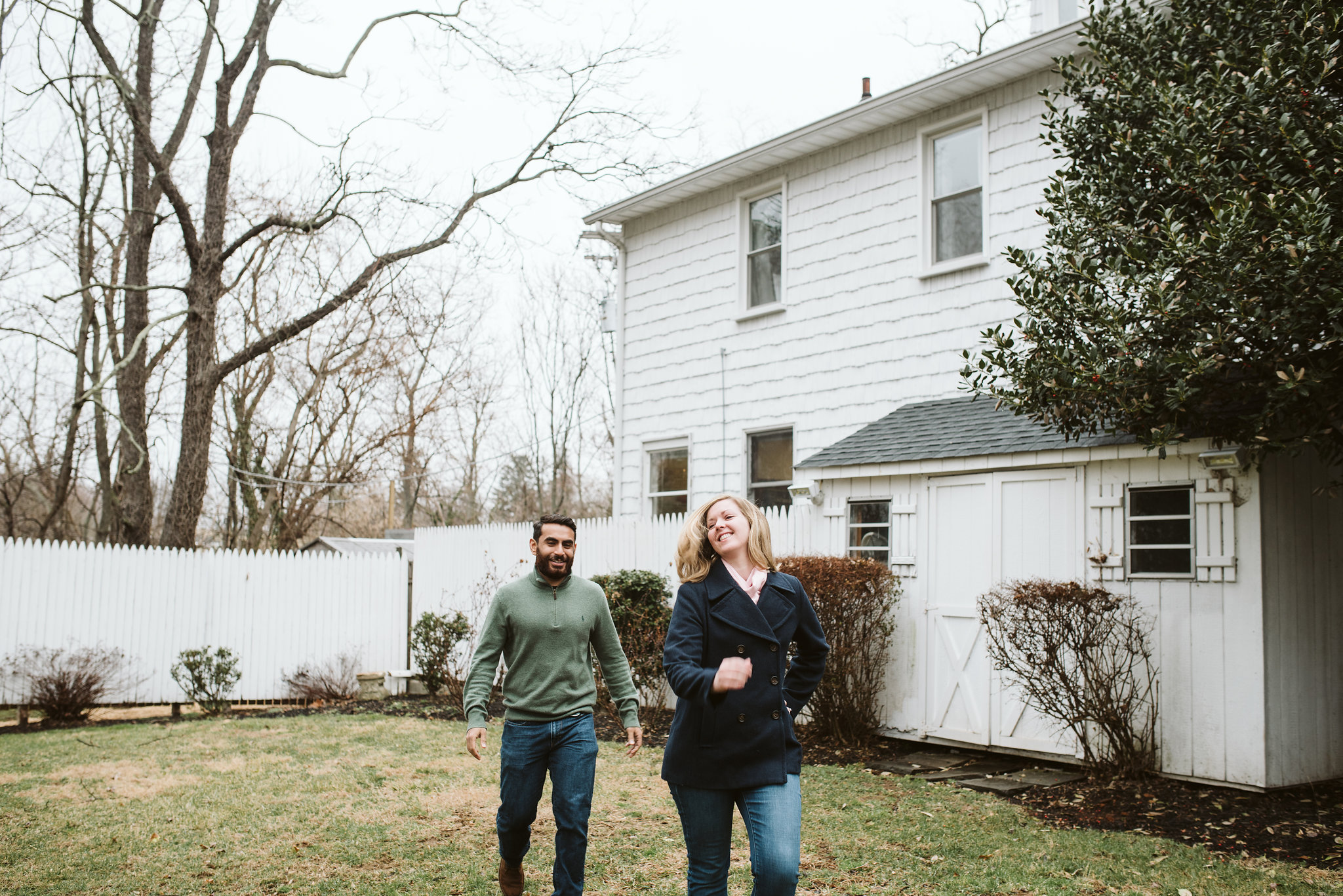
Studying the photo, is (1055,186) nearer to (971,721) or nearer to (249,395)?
(971,721)

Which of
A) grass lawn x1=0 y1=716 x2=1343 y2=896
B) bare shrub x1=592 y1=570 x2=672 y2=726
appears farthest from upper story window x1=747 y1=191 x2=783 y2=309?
grass lawn x1=0 y1=716 x2=1343 y2=896

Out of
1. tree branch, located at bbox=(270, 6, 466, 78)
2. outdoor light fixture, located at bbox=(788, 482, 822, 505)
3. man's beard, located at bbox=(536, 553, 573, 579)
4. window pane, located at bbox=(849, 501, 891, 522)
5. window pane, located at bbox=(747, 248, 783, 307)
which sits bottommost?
man's beard, located at bbox=(536, 553, 573, 579)

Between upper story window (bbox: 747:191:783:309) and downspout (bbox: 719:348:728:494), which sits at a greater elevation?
upper story window (bbox: 747:191:783:309)

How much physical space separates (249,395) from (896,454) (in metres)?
19.9

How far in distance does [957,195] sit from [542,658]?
7.89 m

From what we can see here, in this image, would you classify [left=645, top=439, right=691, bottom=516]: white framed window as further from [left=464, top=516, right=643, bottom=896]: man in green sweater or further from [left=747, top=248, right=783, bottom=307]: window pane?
[left=464, top=516, right=643, bottom=896]: man in green sweater

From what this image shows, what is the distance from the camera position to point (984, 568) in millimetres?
9055

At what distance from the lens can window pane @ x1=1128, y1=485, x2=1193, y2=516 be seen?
7.84 metres

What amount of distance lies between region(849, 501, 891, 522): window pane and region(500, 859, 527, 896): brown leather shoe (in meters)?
5.83

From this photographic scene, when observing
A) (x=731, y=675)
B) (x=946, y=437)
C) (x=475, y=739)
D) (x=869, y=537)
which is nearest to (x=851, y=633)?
(x=869, y=537)

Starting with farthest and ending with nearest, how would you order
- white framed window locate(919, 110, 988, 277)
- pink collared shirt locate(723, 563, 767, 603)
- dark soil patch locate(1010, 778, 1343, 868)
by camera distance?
1. white framed window locate(919, 110, 988, 277)
2. dark soil patch locate(1010, 778, 1343, 868)
3. pink collared shirt locate(723, 563, 767, 603)

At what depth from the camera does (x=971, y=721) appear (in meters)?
8.90

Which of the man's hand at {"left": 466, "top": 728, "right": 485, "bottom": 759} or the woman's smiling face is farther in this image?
the man's hand at {"left": 466, "top": 728, "right": 485, "bottom": 759}

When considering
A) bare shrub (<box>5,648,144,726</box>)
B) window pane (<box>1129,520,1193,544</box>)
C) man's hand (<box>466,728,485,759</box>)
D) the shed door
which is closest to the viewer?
man's hand (<box>466,728,485,759</box>)
